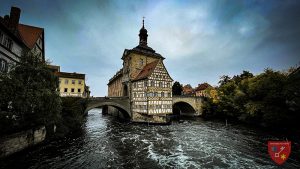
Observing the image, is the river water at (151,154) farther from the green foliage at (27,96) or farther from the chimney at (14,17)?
the chimney at (14,17)

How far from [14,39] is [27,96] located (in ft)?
29.2

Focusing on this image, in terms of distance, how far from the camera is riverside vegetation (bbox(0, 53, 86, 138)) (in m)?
11.3

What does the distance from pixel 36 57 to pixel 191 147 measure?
56.4 ft

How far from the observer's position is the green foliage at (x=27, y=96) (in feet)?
37.1

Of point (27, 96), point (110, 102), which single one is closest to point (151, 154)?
point (27, 96)

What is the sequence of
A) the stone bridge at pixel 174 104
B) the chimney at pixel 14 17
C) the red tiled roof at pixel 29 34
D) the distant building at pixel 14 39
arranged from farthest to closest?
the stone bridge at pixel 174 104 < the red tiled roof at pixel 29 34 < the chimney at pixel 14 17 < the distant building at pixel 14 39

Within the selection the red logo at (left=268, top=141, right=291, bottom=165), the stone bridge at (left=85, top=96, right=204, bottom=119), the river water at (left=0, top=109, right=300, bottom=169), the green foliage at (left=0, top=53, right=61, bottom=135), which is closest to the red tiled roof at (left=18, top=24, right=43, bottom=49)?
the green foliage at (left=0, top=53, right=61, bottom=135)

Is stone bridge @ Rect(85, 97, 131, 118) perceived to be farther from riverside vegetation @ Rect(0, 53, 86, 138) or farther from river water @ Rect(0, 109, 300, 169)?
riverside vegetation @ Rect(0, 53, 86, 138)

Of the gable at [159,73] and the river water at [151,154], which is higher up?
the gable at [159,73]

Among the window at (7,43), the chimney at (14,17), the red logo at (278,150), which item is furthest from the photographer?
the chimney at (14,17)

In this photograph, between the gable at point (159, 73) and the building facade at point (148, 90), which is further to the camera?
the gable at point (159, 73)

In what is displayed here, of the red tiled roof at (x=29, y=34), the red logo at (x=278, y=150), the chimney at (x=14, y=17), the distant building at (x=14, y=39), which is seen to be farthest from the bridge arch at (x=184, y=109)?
the chimney at (x=14, y=17)

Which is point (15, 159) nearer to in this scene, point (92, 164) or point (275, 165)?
point (92, 164)

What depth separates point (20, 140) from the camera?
12625 mm
